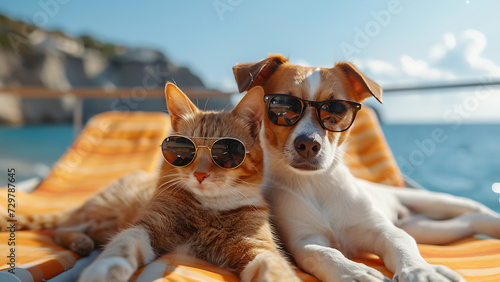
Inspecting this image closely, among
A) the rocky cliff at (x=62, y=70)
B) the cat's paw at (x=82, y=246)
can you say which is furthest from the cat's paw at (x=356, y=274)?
the rocky cliff at (x=62, y=70)

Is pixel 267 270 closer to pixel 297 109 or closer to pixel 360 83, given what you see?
pixel 297 109

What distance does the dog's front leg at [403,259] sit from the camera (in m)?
0.79

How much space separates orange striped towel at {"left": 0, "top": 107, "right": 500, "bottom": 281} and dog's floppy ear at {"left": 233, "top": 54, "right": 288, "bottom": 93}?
1.91ft

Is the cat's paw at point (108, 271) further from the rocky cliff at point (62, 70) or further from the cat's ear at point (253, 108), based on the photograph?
the rocky cliff at point (62, 70)

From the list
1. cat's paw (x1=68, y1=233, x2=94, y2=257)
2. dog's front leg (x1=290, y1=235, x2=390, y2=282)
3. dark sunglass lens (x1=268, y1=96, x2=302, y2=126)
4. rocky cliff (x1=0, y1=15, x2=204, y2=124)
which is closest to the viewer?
dog's front leg (x1=290, y1=235, x2=390, y2=282)

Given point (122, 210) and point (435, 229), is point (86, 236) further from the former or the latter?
point (435, 229)

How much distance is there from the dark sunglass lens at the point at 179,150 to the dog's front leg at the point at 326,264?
46 centimetres

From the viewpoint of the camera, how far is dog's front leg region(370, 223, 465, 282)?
79 centimetres

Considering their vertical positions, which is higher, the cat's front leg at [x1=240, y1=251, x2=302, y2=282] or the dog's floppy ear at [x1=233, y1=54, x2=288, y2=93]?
the dog's floppy ear at [x1=233, y1=54, x2=288, y2=93]

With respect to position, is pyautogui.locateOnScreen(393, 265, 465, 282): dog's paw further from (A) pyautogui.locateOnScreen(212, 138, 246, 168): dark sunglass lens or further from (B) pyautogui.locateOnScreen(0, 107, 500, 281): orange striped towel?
(A) pyautogui.locateOnScreen(212, 138, 246, 168): dark sunglass lens

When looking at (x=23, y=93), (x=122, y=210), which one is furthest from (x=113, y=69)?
(x=122, y=210)

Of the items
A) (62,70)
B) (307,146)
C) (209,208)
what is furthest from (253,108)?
(62,70)

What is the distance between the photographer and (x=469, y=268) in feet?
3.29

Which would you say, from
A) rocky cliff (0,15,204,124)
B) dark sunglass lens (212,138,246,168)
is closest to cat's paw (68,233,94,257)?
dark sunglass lens (212,138,246,168)
